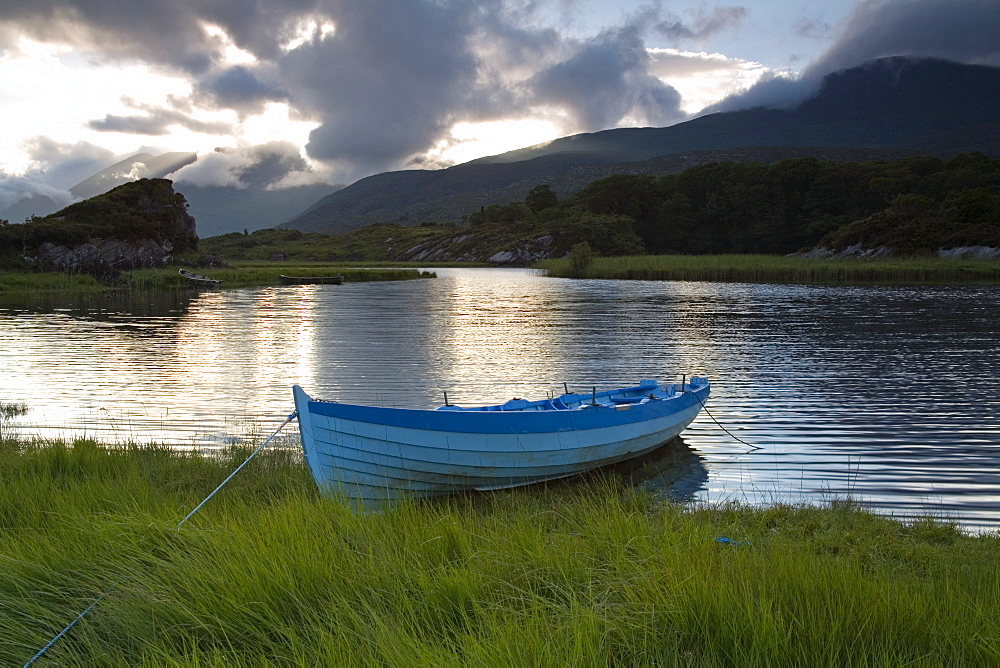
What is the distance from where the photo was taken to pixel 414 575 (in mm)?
5062

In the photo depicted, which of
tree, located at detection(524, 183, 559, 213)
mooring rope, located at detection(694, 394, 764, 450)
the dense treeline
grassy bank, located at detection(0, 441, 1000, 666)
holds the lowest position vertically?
mooring rope, located at detection(694, 394, 764, 450)

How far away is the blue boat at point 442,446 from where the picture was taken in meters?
8.58

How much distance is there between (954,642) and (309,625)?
3.91 meters

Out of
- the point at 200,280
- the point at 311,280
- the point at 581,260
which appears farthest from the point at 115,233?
the point at 581,260

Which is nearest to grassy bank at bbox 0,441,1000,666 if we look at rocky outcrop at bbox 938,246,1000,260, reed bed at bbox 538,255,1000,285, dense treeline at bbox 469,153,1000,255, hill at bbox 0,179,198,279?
hill at bbox 0,179,198,279

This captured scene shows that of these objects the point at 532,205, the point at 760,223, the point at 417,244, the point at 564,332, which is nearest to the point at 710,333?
the point at 564,332

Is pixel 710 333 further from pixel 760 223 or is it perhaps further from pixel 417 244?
pixel 417 244

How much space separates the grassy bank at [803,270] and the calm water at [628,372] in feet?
66.3

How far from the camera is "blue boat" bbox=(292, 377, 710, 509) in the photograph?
858cm

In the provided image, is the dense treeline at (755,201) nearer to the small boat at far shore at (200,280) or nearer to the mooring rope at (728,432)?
the small boat at far shore at (200,280)

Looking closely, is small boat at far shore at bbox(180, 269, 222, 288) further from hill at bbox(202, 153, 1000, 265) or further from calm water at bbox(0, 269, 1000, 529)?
hill at bbox(202, 153, 1000, 265)

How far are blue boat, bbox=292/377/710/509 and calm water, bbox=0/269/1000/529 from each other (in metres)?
1.68

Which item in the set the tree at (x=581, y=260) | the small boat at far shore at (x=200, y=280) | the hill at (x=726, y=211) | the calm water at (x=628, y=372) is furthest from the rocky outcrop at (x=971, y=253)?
the small boat at far shore at (x=200, y=280)

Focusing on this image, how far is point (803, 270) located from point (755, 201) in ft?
197
